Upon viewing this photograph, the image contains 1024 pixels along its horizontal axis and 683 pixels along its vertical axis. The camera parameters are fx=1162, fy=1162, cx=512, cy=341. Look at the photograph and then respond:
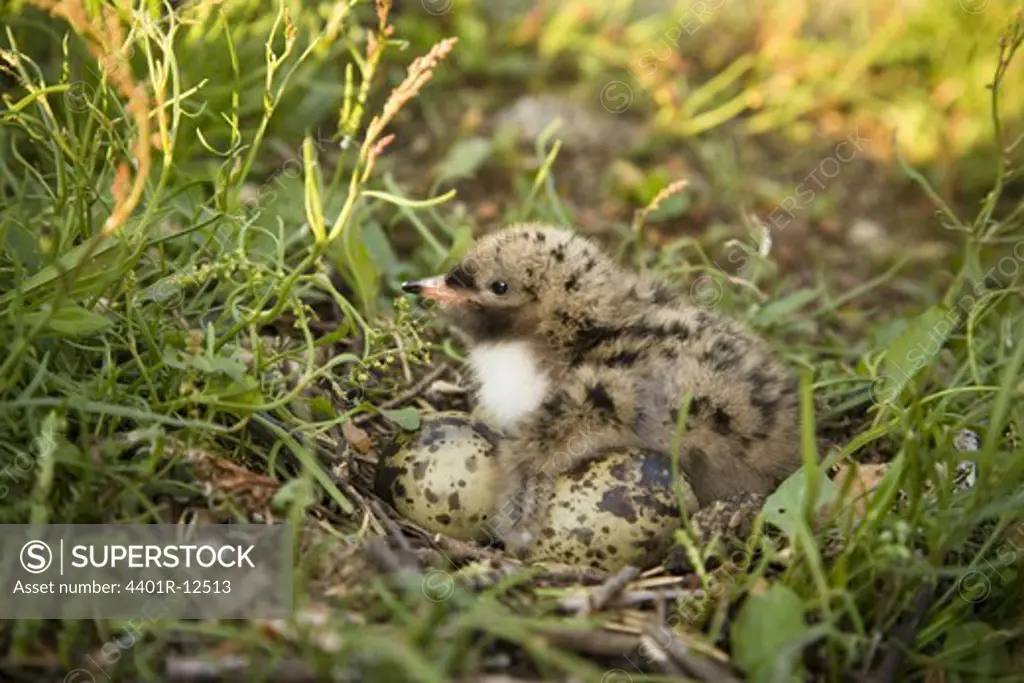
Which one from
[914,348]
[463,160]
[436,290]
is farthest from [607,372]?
[463,160]

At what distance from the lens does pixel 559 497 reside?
2.90m

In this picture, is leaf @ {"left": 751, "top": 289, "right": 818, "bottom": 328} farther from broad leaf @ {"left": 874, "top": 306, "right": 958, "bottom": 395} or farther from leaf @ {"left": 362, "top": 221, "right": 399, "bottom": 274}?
leaf @ {"left": 362, "top": 221, "right": 399, "bottom": 274}

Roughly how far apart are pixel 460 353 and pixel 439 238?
2.32 feet

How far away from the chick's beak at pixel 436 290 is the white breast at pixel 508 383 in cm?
18

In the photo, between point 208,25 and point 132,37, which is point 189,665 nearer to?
point 132,37

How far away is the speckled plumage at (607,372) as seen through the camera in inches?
119

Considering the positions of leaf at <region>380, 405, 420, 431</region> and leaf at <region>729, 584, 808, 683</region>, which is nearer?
leaf at <region>729, 584, 808, 683</region>

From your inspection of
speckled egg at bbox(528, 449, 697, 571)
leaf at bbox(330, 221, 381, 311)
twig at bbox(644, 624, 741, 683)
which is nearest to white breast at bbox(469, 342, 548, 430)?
speckled egg at bbox(528, 449, 697, 571)

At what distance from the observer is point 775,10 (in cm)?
586

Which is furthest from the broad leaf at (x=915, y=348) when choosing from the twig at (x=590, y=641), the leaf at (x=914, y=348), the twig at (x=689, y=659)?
the twig at (x=590, y=641)

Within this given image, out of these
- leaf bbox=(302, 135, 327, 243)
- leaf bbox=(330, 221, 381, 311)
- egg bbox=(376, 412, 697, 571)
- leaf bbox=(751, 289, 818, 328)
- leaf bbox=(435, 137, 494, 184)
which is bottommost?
egg bbox=(376, 412, 697, 571)

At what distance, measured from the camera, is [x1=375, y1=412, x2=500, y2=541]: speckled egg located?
2973mm

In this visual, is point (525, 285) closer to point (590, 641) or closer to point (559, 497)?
point (559, 497)

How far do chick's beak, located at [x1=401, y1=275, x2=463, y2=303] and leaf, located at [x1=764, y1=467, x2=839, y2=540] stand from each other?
104 centimetres
